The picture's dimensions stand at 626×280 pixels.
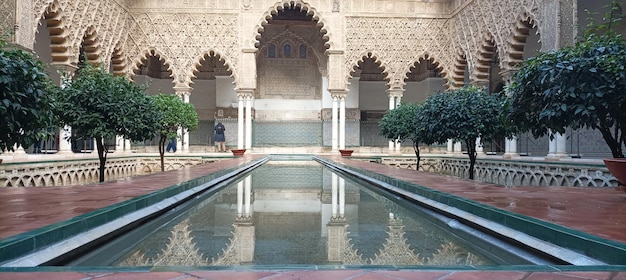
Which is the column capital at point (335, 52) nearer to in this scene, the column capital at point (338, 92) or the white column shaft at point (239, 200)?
the column capital at point (338, 92)

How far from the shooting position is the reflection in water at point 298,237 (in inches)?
83.4

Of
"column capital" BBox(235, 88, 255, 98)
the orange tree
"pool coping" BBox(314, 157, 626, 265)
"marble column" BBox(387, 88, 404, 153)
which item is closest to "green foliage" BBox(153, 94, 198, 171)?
"column capital" BBox(235, 88, 255, 98)

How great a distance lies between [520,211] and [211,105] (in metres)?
17.9

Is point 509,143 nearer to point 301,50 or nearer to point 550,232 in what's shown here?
point 301,50

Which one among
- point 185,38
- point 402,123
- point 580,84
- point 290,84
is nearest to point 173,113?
point 185,38

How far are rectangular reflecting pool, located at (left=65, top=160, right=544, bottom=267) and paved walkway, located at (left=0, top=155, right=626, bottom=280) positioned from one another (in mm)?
368

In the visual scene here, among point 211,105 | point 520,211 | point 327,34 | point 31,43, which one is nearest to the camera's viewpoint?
point 520,211

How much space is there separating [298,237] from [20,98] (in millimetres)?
2502

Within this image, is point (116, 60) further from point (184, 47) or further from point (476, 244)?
point (476, 244)

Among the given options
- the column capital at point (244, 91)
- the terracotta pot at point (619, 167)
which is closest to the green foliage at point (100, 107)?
the terracotta pot at point (619, 167)

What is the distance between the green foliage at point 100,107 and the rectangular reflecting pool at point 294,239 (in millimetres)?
3392

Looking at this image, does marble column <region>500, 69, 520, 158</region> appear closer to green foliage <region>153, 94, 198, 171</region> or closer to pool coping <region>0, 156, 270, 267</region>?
green foliage <region>153, 94, 198, 171</region>

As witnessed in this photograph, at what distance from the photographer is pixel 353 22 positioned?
1574 cm

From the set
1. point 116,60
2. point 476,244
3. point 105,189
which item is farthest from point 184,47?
point 476,244
